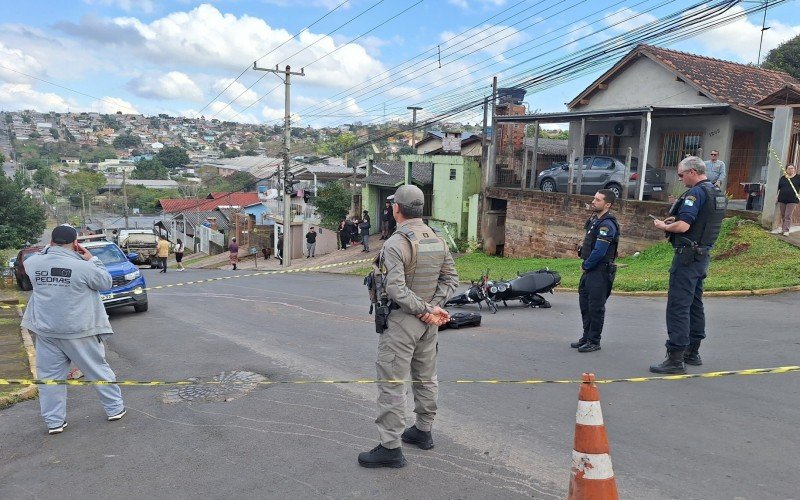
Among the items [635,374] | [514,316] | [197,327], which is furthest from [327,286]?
[635,374]

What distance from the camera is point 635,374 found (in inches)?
231

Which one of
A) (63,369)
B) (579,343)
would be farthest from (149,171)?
(579,343)

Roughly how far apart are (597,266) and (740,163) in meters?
16.3

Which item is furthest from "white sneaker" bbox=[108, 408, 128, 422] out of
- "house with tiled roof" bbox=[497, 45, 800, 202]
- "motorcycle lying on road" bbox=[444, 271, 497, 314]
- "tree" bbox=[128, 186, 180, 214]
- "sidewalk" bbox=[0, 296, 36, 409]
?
"tree" bbox=[128, 186, 180, 214]

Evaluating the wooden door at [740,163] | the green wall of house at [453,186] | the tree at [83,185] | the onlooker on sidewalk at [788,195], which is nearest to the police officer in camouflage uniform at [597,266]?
the onlooker on sidewalk at [788,195]

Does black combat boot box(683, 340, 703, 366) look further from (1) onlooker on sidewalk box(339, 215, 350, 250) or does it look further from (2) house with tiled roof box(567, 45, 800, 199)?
(1) onlooker on sidewalk box(339, 215, 350, 250)

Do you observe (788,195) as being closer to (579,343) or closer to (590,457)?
(579,343)

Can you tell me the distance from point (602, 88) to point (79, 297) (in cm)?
2391

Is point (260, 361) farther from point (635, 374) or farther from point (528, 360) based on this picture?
point (635, 374)

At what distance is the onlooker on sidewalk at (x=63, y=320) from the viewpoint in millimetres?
4879

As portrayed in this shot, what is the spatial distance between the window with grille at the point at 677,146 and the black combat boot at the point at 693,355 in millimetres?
16086

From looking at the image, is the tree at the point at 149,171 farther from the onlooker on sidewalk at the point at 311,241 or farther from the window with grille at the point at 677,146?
the window with grille at the point at 677,146

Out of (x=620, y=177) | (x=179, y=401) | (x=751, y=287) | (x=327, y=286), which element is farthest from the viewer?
(x=620, y=177)

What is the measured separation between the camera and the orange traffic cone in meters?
3.15
